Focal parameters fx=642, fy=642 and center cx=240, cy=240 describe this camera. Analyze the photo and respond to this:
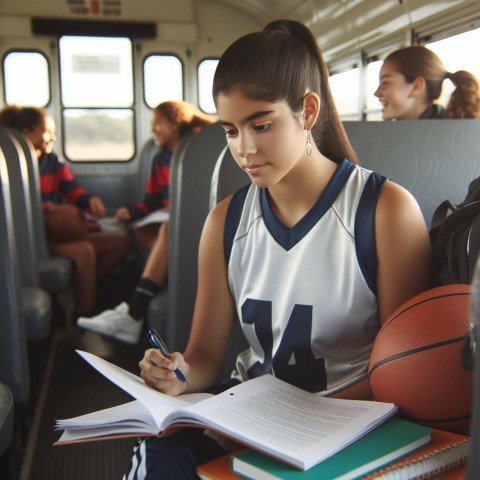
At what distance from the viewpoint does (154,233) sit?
14.0 ft

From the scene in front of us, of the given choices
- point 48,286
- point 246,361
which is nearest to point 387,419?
point 246,361

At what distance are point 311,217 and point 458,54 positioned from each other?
7.98 ft

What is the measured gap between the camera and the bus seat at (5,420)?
1850mm

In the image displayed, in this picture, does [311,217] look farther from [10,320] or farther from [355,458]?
[10,320]

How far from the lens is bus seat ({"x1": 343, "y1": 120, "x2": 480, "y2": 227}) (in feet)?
6.71

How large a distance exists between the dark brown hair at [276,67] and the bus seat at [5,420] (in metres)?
1.11

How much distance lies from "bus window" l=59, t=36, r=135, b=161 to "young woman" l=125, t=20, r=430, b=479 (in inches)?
218

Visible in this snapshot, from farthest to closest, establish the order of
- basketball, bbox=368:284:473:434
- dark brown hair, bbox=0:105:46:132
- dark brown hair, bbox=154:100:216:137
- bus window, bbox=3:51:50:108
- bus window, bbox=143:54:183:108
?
1. bus window, bbox=143:54:183:108
2. bus window, bbox=3:51:50:108
3. dark brown hair, bbox=0:105:46:132
4. dark brown hair, bbox=154:100:216:137
5. basketball, bbox=368:284:473:434

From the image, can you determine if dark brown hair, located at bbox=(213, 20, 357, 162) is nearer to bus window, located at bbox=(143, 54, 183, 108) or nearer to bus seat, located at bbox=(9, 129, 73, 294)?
bus seat, located at bbox=(9, 129, 73, 294)

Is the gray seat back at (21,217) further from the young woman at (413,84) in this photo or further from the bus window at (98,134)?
the bus window at (98,134)

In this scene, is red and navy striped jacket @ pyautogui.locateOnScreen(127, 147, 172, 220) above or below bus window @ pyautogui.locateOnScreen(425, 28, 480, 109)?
below

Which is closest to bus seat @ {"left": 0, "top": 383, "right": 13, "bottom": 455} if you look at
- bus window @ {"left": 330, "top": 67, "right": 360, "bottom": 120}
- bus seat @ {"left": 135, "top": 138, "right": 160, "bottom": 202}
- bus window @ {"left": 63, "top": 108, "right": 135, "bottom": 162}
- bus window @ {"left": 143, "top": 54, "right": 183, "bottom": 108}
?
bus window @ {"left": 330, "top": 67, "right": 360, "bottom": 120}

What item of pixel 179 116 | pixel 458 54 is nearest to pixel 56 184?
pixel 179 116

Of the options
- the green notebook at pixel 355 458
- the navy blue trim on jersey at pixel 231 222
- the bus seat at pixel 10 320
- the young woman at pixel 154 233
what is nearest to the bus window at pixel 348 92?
the young woman at pixel 154 233
